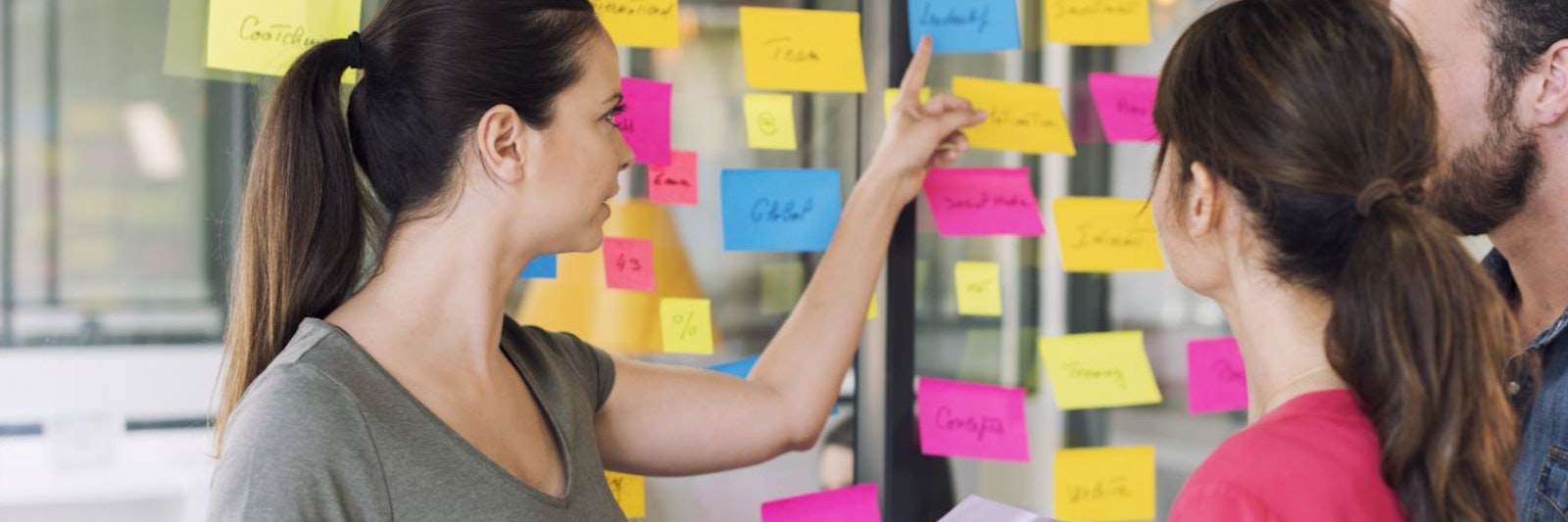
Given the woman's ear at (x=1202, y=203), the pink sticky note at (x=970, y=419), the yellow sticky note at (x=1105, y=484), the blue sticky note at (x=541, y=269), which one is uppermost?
the woman's ear at (x=1202, y=203)

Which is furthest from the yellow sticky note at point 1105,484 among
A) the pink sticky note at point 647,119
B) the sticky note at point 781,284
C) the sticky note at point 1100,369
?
the pink sticky note at point 647,119

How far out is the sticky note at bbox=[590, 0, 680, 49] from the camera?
5.08ft

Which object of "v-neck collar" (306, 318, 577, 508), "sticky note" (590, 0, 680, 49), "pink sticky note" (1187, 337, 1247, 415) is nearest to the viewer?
"v-neck collar" (306, 318, 577, 508)

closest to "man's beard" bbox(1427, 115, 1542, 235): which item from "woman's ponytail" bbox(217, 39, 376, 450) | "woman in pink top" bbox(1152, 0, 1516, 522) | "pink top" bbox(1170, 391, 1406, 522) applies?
"woman in pink top" bbox(1152, 0, 1516, 522)

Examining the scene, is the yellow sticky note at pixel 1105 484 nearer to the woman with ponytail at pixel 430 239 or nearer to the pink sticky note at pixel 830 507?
the pink sticky note at pixel 830 507

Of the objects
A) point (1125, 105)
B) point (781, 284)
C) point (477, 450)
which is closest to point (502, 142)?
point (477, 450)

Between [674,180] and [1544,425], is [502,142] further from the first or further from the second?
[1544,425]

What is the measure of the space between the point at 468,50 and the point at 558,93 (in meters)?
0.09

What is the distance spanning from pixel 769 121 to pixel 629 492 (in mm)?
489

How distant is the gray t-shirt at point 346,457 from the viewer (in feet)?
3.19

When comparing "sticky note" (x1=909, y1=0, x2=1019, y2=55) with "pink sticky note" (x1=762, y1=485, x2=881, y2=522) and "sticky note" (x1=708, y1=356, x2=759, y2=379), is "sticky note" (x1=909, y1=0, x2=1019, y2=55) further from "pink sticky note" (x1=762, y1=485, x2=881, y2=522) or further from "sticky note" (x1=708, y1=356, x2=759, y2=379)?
"pink sticky note" (x1=762, y1=485, x2=881, y2=522)

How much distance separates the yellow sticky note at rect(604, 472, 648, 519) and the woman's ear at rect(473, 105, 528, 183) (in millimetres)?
576

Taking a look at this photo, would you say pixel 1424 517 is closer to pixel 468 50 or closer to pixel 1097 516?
pixel 468 50

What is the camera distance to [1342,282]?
96 centimetres
